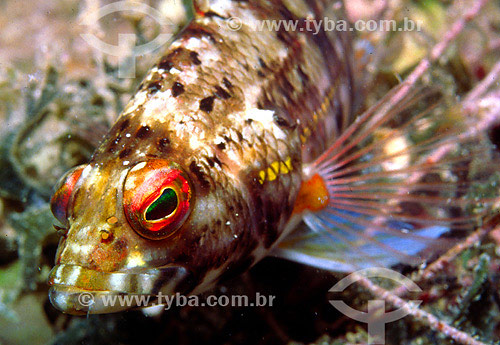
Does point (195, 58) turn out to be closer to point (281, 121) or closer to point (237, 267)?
point (281, 121)

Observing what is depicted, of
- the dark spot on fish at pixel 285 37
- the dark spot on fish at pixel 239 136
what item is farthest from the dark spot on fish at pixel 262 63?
the dark spot on fish at pixel 239 136

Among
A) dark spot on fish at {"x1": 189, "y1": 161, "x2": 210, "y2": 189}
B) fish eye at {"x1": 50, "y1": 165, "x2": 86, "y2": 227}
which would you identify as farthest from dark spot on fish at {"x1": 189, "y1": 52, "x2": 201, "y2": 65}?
fish eye at {"x1": 50, "y1": 165, "x2": 86, "y2": 227}

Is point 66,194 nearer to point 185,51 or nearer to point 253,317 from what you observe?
point 185,51

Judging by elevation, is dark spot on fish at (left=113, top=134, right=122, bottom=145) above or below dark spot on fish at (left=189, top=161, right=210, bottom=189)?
above

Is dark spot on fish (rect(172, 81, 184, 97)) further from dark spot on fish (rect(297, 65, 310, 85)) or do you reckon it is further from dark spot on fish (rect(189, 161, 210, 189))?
dark spot on fish (rect(297, 65, 310, 85))

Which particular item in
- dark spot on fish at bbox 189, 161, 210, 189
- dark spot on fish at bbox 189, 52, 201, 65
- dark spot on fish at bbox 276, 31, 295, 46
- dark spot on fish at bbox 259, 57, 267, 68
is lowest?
dark spot on fish at bbox 189, 161, 210, 189

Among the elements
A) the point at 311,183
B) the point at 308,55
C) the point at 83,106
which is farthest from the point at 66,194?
the point at 83,106
